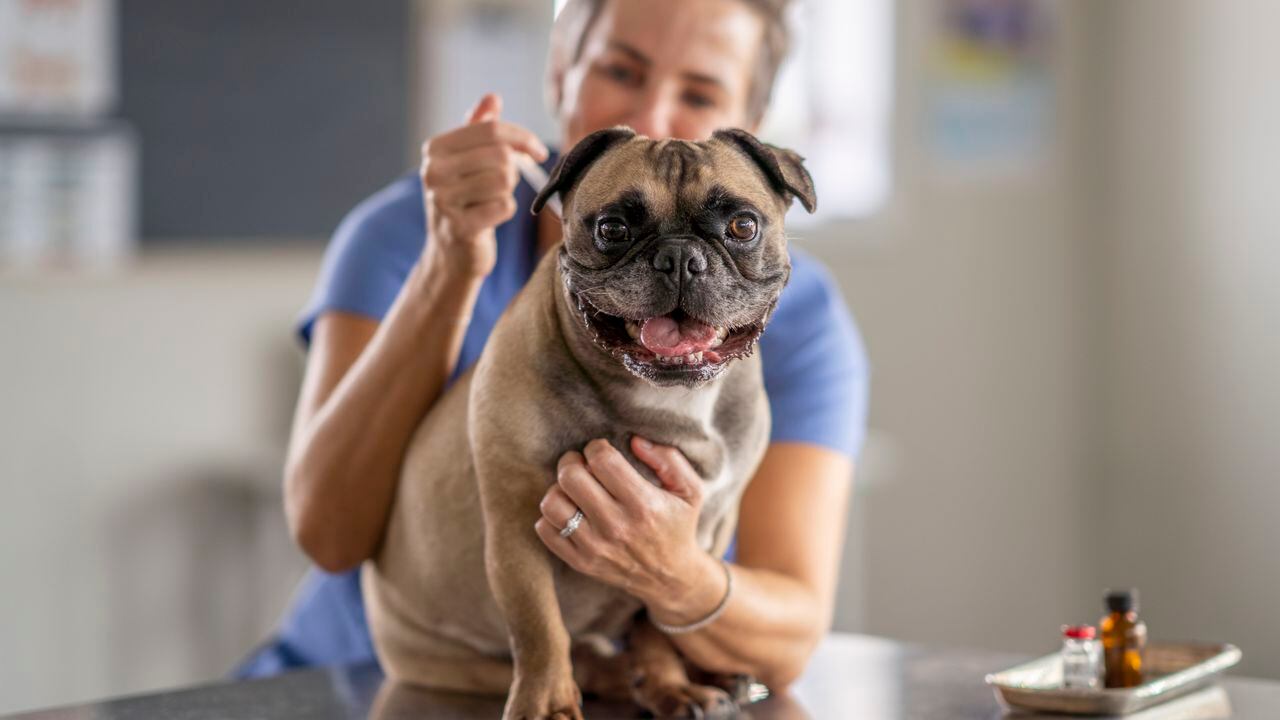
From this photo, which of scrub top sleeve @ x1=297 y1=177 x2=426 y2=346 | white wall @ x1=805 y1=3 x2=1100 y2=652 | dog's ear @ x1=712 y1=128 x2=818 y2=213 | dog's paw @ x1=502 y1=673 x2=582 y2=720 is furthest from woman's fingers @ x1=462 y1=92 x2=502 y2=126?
white wall @ x1=805 y1=3 x2=1100 y2=652

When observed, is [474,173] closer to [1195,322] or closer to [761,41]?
[761,41]

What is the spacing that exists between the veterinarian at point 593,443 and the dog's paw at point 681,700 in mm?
39

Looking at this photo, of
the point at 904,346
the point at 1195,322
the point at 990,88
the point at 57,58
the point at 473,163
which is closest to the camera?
the point at 473,163

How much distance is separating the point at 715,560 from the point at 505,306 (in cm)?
43

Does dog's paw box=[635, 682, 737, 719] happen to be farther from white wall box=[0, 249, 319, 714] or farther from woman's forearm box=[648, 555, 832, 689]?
white wall box=[0, 249, 319, 714]

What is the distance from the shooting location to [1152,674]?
125 centimetres

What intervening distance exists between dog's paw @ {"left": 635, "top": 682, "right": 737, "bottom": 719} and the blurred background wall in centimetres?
208

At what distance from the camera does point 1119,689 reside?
1159 millimetres

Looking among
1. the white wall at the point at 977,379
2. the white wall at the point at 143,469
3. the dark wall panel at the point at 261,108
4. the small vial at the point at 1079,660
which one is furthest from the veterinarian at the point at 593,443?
the white wall at the point at 977,379

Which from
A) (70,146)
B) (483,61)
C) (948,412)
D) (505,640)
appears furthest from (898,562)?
(505,640)

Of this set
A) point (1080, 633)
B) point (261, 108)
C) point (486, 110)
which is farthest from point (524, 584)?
point (261, 108)

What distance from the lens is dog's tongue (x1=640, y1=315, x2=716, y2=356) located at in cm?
90

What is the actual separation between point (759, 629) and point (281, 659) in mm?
677

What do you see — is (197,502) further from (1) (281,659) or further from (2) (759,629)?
(2) (759,629)
